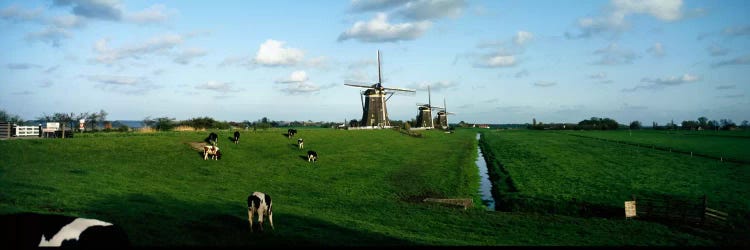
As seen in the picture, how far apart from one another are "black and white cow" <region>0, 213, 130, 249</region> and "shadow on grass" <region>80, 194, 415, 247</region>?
10.9 feet

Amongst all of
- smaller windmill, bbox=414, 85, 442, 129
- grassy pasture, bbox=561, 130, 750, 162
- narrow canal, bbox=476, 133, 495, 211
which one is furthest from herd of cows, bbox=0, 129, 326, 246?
smaller windmill, bbox=414, 85, 442, 129

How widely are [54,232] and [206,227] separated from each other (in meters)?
6.35

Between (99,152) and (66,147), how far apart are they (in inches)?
85.9

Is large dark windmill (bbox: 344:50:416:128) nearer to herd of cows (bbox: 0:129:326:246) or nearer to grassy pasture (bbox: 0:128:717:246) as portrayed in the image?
grassy pasture (bbox: 0:128:717:246)

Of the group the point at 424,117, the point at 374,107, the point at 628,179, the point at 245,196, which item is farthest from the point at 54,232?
the point at 424,117

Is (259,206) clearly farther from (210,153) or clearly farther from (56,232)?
(210,153)

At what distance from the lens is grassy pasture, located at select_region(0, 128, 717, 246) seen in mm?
15031

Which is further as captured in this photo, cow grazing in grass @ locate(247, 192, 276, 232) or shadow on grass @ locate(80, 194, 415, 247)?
cow grazing in grass @ locate(247, 192, 276, 232)

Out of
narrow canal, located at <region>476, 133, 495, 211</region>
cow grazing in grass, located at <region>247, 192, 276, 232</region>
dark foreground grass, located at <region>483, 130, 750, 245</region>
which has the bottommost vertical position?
narrow canal, located at <region>476, 133, 495, 211</region>

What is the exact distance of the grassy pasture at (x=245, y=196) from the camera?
15031 mm

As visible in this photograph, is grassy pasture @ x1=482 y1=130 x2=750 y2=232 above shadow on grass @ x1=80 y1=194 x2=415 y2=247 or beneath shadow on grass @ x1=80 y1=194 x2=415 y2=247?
beneath

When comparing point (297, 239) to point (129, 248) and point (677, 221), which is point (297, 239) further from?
point (677, 221)

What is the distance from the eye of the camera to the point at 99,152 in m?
29.7

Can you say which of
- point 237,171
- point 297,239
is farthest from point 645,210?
point 237,171
